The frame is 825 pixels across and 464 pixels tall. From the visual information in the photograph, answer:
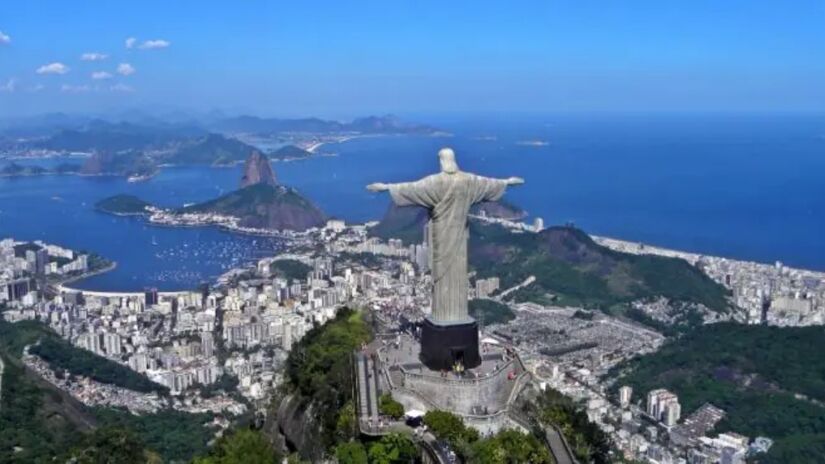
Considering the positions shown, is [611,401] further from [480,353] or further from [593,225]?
[593,225]

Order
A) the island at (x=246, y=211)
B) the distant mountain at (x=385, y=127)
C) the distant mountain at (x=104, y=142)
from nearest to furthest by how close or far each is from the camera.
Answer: the island at (x=246, y=211), the distant mountain at (x=104, y=142), the distant mountain at (x=385, y=127)

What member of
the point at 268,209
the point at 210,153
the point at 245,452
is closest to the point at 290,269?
the point at 268,209

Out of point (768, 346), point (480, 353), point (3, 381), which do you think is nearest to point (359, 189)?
point (768, 346)

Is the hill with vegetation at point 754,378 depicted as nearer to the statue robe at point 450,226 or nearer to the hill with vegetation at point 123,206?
the statue robe at point 450,226

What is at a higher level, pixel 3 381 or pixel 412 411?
pixel 412 411

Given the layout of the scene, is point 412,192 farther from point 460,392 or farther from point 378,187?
point 460,392

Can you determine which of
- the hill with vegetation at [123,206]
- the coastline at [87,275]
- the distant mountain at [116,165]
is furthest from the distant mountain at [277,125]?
the coastline at [87,275]

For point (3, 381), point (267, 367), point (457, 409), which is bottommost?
point (267, 367)
